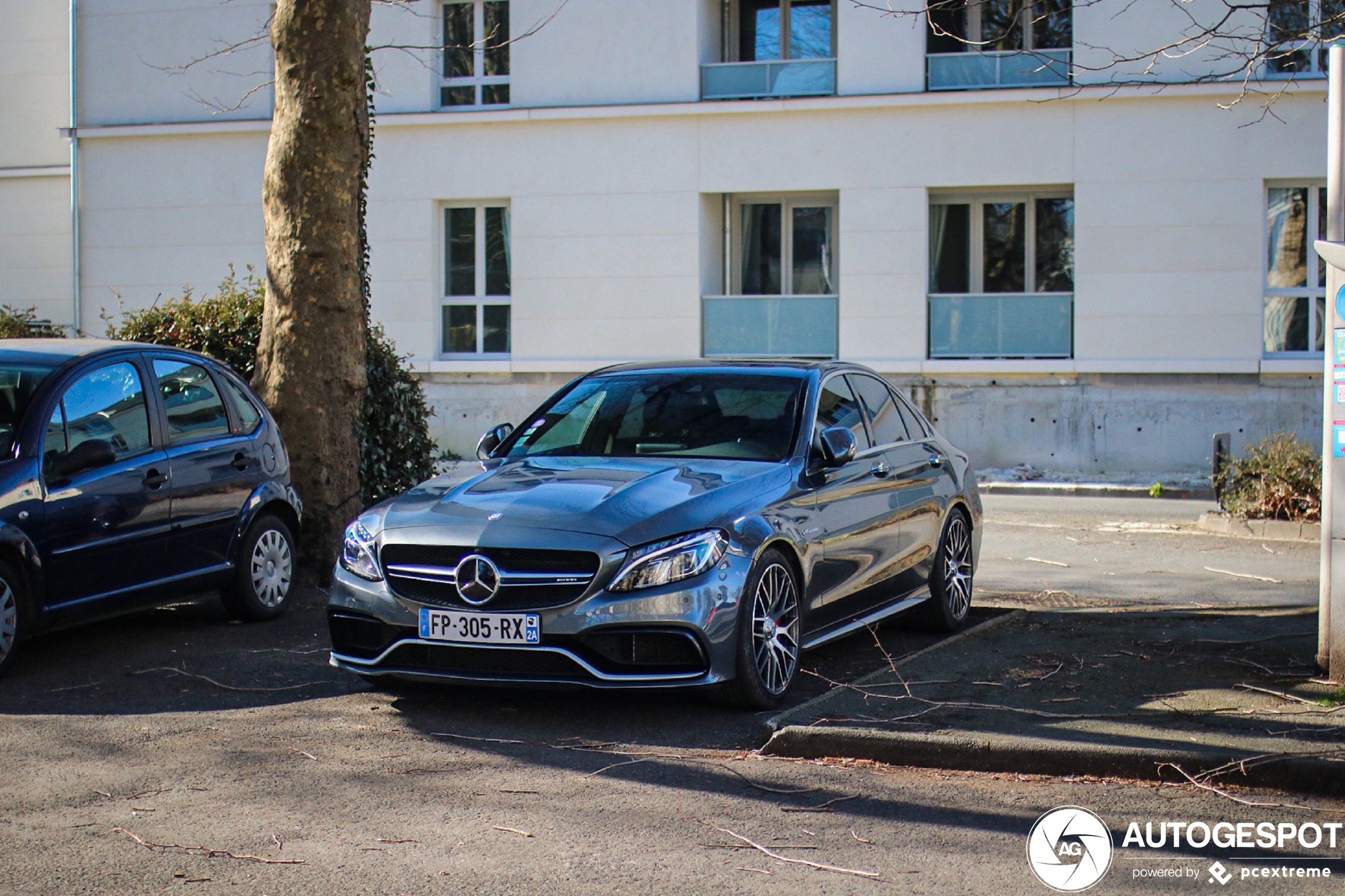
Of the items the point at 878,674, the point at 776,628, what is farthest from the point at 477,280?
the point at 776,628

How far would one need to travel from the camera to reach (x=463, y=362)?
24.4m

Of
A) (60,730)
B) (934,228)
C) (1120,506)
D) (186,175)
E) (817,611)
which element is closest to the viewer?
(60,730)

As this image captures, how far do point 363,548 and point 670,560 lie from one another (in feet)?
4.68

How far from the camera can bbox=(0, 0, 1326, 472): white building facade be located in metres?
21.8

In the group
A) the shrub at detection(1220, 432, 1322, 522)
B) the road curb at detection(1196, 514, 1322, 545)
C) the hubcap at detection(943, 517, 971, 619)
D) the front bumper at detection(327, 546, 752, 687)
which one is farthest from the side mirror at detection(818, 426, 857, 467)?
the shrub at detection(1220, 432, 1322, 522)

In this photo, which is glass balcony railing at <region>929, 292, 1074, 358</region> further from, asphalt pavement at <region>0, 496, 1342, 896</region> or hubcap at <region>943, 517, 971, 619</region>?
asphalt pavement at <region>0, 496, 1342, 896</region>

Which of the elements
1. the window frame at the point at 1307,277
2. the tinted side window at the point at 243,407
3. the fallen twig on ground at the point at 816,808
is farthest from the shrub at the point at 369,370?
the window frame at the point at 1307,277

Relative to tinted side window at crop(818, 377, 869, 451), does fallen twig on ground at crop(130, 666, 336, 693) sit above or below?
below

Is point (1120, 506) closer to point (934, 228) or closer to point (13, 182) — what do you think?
point (934, 228)

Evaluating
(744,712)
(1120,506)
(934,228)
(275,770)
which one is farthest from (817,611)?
(934,228)

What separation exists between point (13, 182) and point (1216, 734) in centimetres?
2698

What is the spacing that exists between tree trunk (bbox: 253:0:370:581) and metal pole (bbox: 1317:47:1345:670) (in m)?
6.34

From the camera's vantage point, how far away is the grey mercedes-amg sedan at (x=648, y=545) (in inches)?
241

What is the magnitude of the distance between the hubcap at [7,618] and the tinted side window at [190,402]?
5.00ft
